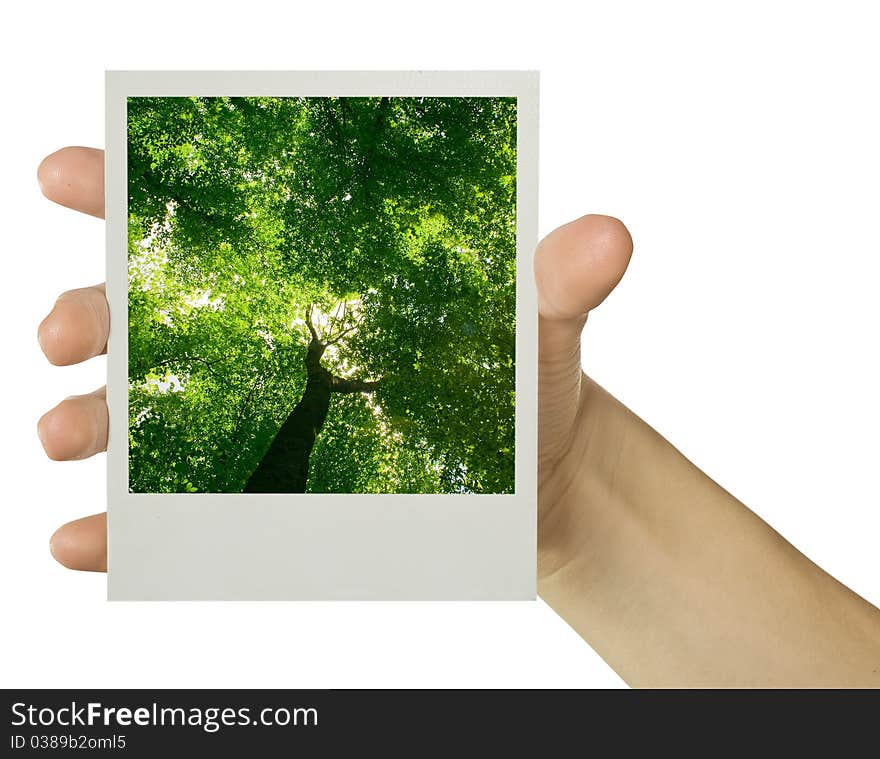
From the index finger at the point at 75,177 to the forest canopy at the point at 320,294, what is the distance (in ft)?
1.08

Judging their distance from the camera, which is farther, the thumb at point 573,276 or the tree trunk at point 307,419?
the tree trunk at point 307,419

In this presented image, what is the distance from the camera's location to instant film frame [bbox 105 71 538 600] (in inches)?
74.6

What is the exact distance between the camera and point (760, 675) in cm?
225

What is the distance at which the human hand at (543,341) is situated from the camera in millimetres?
1783

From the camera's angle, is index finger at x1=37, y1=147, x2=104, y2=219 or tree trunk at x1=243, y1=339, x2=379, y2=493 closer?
tree trunk at x1=243, y1=339, x2=379, y2=493

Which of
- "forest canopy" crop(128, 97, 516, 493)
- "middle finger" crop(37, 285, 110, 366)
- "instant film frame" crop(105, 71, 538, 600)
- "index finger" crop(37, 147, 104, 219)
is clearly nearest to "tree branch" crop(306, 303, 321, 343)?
"forest canopy" crop(128, 97, 516, 493)

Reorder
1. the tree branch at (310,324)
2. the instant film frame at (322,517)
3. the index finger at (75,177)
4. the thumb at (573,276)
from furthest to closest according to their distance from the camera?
the index finger at (75,177), the tree branch at (310,324), the instant film frame at (322,517), the thumb at (573,276)

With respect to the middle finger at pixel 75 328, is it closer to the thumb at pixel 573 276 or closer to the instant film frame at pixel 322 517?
the instant film frame at pixel 322 517

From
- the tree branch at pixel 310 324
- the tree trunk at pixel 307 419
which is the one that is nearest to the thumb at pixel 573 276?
the tree trunk at pixel 307 419

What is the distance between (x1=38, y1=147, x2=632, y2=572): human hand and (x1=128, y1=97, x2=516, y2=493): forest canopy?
14 centimetres

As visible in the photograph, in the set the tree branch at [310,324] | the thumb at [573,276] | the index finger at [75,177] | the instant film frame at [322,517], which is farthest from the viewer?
the index finger at [75,177]

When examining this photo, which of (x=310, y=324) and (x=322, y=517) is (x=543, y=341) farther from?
(x=322, y=517)

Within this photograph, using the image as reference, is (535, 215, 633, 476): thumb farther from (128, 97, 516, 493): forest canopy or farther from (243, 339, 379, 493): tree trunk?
(243, 339, 379, 493): tree trunk

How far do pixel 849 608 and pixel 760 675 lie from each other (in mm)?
342
